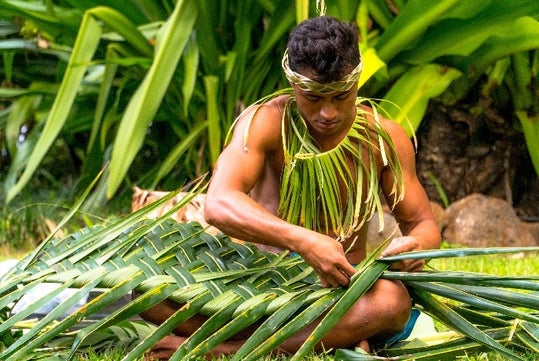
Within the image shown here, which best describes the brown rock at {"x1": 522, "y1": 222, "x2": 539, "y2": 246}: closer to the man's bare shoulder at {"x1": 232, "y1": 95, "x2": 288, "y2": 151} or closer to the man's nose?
the man's bare shoulder at {"x1": 232, "y1": 95, "x2": 288, "y2": 151}

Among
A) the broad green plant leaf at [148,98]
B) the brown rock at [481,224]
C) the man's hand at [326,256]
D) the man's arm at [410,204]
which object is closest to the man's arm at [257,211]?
the man's hand at [326,256]

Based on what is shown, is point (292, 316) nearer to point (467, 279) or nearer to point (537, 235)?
point (467, 279)

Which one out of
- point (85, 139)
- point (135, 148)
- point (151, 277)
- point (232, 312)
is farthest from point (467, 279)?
point (85, 139)

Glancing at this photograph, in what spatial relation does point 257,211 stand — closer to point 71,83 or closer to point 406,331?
point 406,331

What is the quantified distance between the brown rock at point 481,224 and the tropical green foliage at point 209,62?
31 centimetres

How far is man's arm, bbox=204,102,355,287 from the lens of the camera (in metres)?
2.21

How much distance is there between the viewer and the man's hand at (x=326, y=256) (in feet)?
7.20

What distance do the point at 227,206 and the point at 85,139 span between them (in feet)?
14.7

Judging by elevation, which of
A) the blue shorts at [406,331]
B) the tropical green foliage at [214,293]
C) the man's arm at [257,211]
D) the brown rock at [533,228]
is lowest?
the brown rock at [533,228]

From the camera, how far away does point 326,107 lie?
244cm

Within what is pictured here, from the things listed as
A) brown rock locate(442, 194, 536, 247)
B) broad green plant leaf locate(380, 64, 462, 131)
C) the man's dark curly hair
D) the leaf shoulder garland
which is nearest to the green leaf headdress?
the leaf shoulder garland

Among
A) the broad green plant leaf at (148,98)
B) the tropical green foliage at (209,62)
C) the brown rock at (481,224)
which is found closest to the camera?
the broad green plant leaf at (148,98)

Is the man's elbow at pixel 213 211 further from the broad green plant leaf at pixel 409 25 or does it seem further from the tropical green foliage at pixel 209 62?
the broad green plant leaf at pixel 409 25

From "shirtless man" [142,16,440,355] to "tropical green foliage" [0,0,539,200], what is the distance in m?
1.54
